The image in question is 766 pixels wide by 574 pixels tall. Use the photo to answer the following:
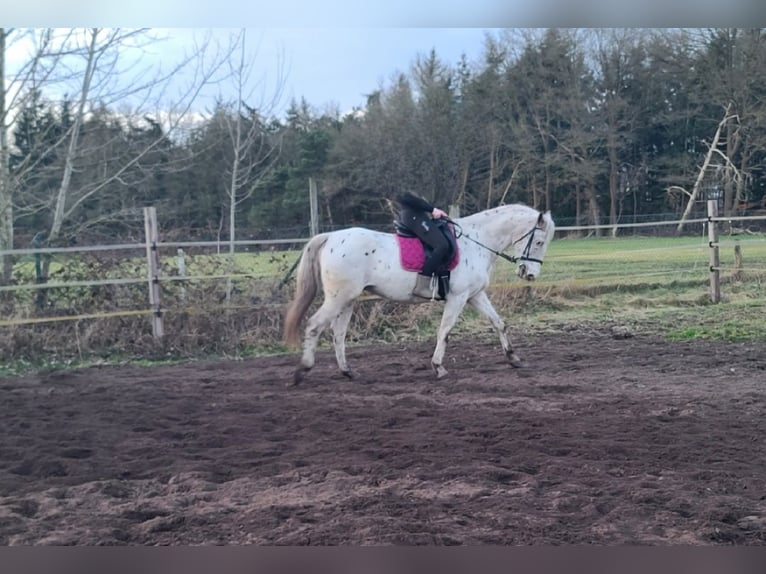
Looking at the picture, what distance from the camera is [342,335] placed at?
12.5ft

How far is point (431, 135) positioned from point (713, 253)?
167cm

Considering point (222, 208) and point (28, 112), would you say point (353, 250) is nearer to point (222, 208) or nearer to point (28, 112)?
point (222, 208)

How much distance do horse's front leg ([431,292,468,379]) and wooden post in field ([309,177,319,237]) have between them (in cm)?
90

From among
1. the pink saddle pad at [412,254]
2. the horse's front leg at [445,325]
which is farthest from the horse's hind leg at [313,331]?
the horse's front leg at [445,325]

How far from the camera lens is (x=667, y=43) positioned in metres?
3.22

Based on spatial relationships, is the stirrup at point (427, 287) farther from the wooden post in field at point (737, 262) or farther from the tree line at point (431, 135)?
the wooden post in field at point (737, 262)

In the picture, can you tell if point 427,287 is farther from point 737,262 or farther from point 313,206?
point 737,262

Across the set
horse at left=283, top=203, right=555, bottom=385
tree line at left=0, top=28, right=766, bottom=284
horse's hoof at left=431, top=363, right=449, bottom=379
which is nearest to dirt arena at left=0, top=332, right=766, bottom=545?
horse's hoof at left=431, top=363, right=449, bottom=379

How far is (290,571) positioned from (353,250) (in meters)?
1.81

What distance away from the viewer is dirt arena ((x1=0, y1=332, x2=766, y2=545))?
96.7 inches

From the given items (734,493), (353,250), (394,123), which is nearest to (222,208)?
(353,250)

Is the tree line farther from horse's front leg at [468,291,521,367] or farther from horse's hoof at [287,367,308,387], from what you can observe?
horse's hoof at [287,367,308,387]

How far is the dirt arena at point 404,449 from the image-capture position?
2455mm

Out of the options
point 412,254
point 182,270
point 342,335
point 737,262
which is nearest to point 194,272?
point 182,270
